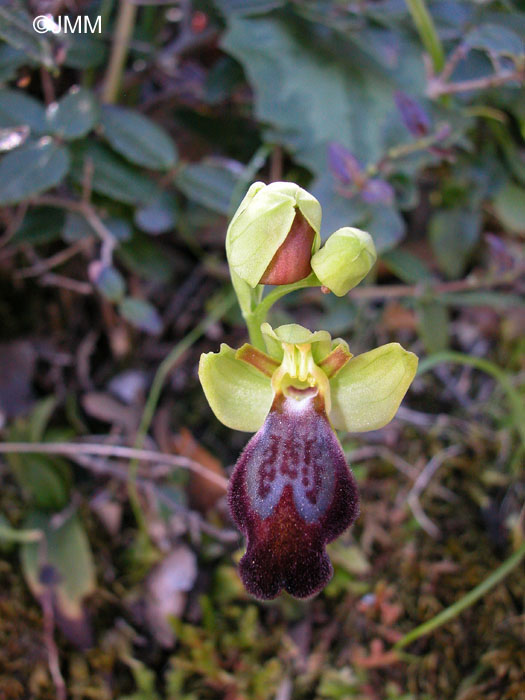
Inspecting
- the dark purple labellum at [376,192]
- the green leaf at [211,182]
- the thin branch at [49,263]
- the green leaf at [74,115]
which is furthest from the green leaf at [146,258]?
the dark purple labellum at [376,192]

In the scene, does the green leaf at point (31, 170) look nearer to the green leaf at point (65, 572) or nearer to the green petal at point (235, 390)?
the green petal at point (235, 390)

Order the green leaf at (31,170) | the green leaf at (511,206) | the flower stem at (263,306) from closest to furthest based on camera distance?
the flower stem at (263,306) → the green leaf at (31,170) → the green leaf at (511,206)

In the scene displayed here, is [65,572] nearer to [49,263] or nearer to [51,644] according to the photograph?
[51,644]

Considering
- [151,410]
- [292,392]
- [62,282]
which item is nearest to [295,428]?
[292,392]

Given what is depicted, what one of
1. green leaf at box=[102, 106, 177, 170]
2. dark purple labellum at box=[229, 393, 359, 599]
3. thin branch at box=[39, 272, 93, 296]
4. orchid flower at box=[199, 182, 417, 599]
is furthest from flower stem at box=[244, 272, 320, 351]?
thin branch at box=[39, 272, 93, 296]

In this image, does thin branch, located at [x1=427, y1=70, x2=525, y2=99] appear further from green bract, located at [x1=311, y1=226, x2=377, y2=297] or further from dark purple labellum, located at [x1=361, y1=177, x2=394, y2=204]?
green bract, located at [x1=311, y1=226, x2=377, y2=297]

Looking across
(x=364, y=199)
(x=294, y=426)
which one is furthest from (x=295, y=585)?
(x=364, y=199)

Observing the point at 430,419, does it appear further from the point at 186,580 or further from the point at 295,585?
the point at 295,585
